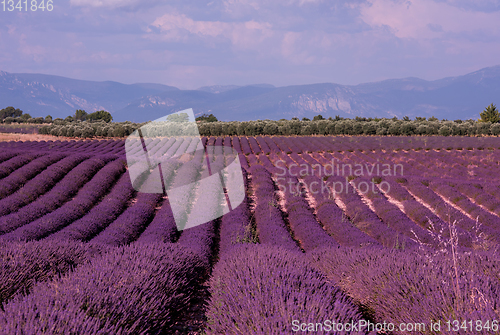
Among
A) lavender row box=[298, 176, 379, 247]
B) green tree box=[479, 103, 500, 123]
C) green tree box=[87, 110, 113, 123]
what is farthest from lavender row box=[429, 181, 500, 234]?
green tree box=[87, 110, 113, 123]

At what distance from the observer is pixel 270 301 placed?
8.67ft

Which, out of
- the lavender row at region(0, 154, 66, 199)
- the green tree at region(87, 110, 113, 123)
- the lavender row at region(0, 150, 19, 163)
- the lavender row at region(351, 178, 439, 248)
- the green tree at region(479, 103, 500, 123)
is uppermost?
the green tree at region(87, 110, 113, 123)

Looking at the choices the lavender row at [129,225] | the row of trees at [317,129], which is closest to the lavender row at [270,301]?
the lavender row at [129,225]

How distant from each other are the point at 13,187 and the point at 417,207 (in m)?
15.5

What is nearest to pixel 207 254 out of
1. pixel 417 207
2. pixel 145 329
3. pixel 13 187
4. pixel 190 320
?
pixel 190 320

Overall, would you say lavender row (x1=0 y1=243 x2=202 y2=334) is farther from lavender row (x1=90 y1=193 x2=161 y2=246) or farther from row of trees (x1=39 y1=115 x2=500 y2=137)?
row of trees (x1=39 y1=115 x2=500 y2=137)

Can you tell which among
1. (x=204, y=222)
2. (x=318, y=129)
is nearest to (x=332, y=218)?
(x=204, y=222)

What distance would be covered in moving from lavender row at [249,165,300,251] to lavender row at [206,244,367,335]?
89.3 inches

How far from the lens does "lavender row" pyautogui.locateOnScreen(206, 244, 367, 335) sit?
238cm

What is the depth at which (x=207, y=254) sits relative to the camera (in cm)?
645

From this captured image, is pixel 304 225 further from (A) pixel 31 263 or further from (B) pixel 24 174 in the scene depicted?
(B) pixel 24 174

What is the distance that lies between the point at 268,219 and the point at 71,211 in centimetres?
623

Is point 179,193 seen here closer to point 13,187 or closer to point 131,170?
point 131,170

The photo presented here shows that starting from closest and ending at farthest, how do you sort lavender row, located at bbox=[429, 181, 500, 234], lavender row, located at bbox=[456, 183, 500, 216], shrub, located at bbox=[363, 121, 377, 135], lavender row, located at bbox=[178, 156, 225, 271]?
1. lavender row, located at bbox=[178, 156, 225, 271]
2. lavender row, located at bbox=[429, 181, 500, 234]
3. lavender row, located at bbox=[456, 183, 500, 216]
4. shrub, located at bbox=[363, 121, 377, 135]
